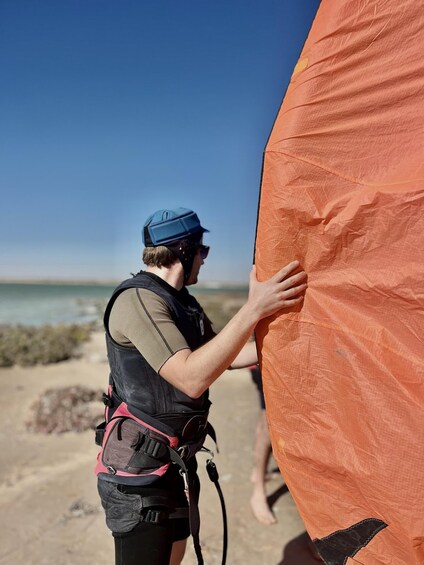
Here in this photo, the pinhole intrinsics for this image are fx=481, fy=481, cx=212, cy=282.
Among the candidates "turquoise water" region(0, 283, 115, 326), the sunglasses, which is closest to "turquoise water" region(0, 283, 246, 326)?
"turquoise water" region(0, 283, 115, 326)

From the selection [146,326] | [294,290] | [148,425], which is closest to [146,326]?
[146,326]

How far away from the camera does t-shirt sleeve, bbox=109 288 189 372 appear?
2.25m

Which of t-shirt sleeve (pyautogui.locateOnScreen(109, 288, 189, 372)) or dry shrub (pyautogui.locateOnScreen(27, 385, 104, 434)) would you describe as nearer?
t-shirt sleeve (pyautogui.locateOnScreen(109, 288, 189, 372))

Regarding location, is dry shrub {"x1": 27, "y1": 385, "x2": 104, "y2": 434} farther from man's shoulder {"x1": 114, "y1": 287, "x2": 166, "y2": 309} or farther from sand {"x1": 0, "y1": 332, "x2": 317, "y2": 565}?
man's shoulder {"x1": 114, "y1": 287, "x2": 166, "y2": 309}

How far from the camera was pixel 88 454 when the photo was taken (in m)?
6.43

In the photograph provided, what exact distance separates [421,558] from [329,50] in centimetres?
233

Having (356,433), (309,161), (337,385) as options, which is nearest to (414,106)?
(309,161)

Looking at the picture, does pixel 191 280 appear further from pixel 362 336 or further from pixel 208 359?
pixel 362 336

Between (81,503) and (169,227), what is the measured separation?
12.2 ft

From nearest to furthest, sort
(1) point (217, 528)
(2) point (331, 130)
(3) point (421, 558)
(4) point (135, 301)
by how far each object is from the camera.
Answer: (3) point (421, 558)
(2) point (331, 130)
(4) point (135, 301)
(1) point (217, 528)

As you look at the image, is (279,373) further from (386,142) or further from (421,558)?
(386,142)

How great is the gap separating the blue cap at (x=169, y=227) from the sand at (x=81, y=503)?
66.9 inches

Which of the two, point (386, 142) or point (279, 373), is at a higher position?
point (386, 142)

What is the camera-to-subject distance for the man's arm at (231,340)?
84.8 inches
